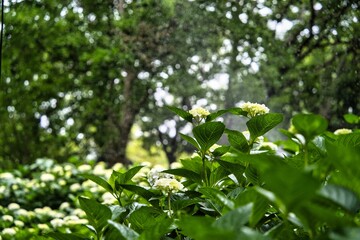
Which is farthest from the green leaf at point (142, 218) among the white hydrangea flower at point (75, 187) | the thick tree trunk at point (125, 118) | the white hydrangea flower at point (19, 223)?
the thick tree trunk at point (125, 118)

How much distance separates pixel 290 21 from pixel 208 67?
162 centimetres

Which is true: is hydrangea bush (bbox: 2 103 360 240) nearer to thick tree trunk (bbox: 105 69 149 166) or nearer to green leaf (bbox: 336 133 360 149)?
green leaf (bbox: 336 133 360 149)

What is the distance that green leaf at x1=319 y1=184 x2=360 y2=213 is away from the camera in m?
0.53

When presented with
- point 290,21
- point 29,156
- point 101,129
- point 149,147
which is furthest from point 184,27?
point 149,147

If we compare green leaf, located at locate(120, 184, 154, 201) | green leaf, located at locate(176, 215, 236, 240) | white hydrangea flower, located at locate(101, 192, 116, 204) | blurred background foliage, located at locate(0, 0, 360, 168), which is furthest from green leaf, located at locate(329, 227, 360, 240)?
blurred background foliage, located at locate(0, 0, 360, 168)

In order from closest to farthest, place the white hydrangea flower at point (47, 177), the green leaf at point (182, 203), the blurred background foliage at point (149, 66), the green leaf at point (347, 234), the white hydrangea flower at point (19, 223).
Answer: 1. the green leaf at point (347, 234)
2. the green leaf at point (182, 203)
3. the white hydrangea flower at point (19, 223)
4. the white hydrangea flower at point (47, 177)
5. the blurred background foliage at point (149, 66)

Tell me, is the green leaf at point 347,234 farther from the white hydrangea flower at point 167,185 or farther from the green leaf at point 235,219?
the white hydrangea flower at point 167,185

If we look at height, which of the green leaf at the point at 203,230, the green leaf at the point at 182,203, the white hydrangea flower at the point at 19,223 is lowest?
the white hydrangea flower at the point at 19,223

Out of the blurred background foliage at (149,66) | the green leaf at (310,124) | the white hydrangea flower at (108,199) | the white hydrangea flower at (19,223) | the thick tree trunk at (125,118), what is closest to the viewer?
the green leaf at (310,124)

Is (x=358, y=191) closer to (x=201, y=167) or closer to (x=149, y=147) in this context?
(x=201, y=167)

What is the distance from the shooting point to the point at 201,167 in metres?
1.09

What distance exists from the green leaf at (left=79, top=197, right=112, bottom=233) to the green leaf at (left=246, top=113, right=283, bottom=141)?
0.35 metres

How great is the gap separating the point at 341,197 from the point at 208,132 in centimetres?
46

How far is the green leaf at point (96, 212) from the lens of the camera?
84 cm
